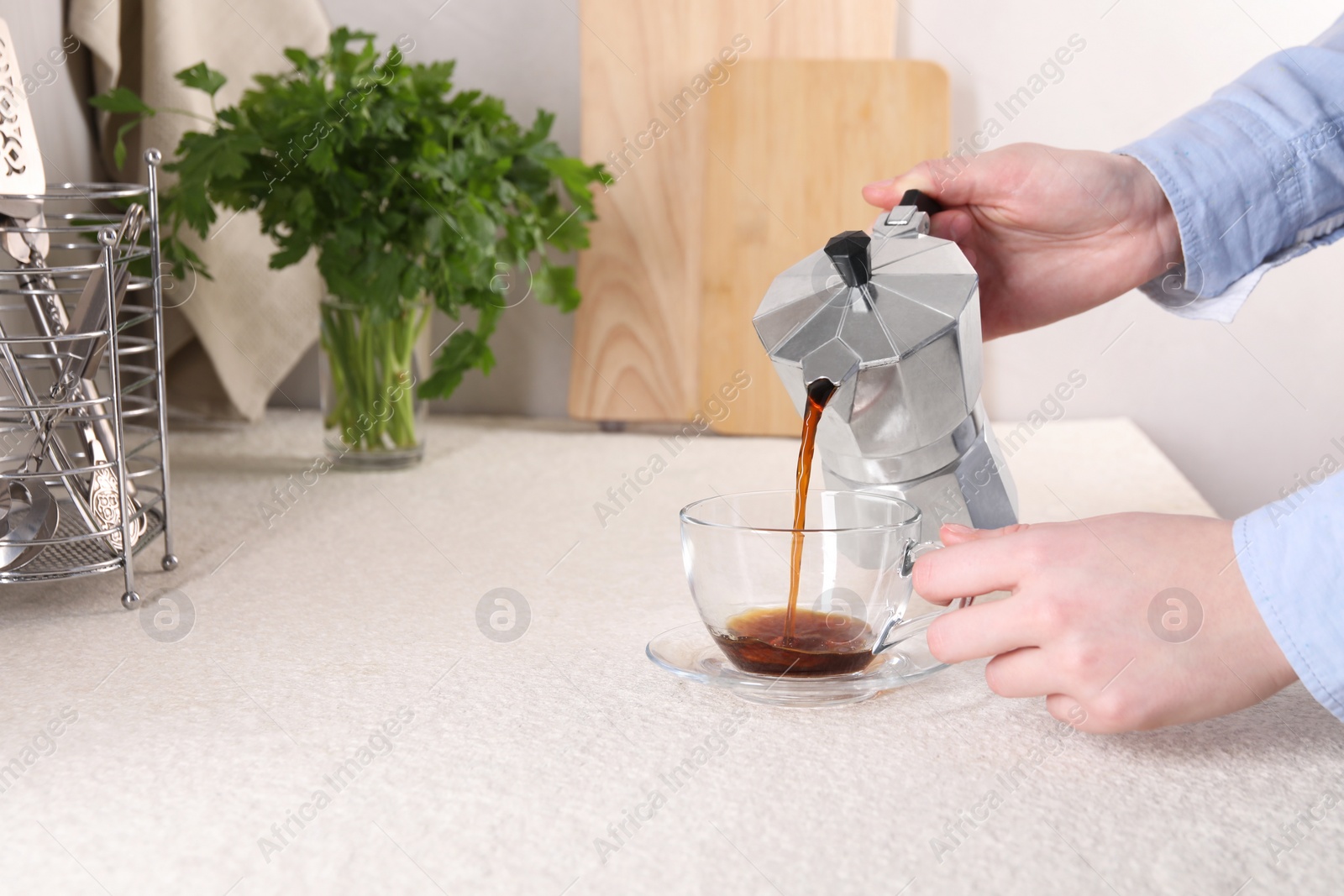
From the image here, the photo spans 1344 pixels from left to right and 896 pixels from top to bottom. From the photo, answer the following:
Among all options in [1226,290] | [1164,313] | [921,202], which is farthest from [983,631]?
[1164,313]

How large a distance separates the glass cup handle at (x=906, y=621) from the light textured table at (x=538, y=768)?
0.03 metres

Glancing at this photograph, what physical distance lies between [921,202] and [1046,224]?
13cm

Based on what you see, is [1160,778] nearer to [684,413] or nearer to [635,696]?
[635,696]

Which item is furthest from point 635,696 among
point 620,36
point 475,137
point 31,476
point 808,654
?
point 620,36

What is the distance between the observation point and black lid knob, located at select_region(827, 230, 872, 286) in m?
0.49

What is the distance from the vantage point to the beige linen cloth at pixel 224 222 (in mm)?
1082

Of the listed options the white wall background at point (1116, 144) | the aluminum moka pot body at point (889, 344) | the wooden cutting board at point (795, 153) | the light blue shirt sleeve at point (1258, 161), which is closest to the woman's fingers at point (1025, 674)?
the aluminum moka pot body at point (889, 344)

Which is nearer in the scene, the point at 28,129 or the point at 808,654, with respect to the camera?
the point at 808,654

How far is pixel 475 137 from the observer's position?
3.10ft

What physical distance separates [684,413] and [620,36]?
397 mm

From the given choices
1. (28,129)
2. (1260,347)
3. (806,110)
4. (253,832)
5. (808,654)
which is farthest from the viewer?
(1260,347)

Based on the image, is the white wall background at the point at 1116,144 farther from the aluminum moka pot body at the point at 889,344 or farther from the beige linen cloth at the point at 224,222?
the aluminum moka pot body at the point at 889,344

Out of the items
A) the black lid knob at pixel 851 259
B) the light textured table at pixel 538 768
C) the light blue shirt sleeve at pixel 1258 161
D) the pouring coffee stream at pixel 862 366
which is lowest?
the light textured table at pixel 538 768

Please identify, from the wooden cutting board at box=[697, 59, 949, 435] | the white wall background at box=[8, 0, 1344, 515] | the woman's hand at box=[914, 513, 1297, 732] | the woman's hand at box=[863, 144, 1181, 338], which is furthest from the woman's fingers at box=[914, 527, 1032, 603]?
the white wall background at box=[8, 0, 1344, 515]
